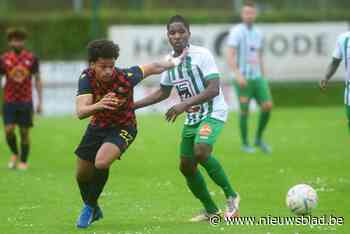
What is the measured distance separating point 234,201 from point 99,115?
1.70 metres

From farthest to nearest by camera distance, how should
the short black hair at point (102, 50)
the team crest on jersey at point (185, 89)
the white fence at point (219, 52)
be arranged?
the white fence at point (219, 52), the team crest on jersey at point (185, 89), the short black hair at point (102, 50)

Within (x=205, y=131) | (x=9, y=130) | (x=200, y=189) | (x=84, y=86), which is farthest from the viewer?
(x=9, y=130)

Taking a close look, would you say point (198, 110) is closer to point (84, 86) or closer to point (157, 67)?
point (157, 67)

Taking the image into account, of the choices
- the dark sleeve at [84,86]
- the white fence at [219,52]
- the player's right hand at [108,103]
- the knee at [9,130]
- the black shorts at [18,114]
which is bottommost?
the white fence at [219,52]

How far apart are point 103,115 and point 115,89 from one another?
0.29 m

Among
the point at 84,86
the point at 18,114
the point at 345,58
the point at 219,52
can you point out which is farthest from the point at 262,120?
the point at 219,52

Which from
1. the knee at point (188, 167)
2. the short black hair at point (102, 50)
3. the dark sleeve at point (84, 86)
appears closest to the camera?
the short black hair at point (102, 50)

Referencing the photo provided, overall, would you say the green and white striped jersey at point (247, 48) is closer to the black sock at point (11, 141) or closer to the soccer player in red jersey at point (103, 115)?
the black sock at point (11, 141)

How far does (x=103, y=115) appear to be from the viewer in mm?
9812

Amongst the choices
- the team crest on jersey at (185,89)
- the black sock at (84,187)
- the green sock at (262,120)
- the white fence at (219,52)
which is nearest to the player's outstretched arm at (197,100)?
the team crest on jersey at (185,89)

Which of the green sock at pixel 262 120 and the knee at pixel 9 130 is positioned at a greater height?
the knee at pixel 9 130

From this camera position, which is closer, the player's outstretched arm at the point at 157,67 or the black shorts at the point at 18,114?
the player's outstretched arm at the point at 157,67

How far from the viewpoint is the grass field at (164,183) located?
10137 millimetres

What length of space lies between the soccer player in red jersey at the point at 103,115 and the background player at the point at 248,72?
7.40 m
